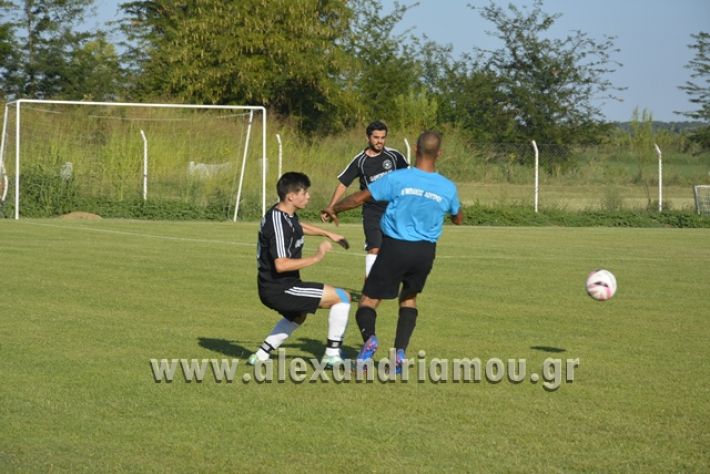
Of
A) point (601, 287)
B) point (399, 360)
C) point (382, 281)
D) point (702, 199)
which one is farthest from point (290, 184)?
point (702, 199)

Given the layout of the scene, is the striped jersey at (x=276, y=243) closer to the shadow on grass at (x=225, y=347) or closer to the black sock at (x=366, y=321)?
the black sock at (x=366, y=321)

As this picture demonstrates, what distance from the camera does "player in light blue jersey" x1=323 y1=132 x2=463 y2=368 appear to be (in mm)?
8062

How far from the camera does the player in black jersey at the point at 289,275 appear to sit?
8031 mm

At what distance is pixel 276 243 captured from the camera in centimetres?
802

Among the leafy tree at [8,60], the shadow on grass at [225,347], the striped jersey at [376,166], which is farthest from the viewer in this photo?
the leafy tree at [8,60]

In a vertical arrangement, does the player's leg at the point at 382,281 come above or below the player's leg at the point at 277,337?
above

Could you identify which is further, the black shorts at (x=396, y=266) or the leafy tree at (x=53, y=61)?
the leafy tree at (x=53, y=61)

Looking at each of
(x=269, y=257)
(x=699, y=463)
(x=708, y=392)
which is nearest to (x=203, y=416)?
(x=269, y=257)

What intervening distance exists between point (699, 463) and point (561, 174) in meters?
29.5

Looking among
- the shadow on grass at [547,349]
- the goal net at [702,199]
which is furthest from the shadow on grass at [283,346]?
the goal net at [702,199]

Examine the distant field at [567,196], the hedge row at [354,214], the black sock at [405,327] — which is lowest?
the black sock at [405,327]

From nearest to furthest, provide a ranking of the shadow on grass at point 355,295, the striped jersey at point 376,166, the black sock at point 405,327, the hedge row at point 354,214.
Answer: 1. the black sock at point 405,327
2. the striped jersey at point 376,166
3. the shadow on grass at point 355,295
4. the hedge row at point 354,214

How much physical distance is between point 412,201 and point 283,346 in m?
1.93

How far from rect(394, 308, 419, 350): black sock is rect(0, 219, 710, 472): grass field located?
546mm
